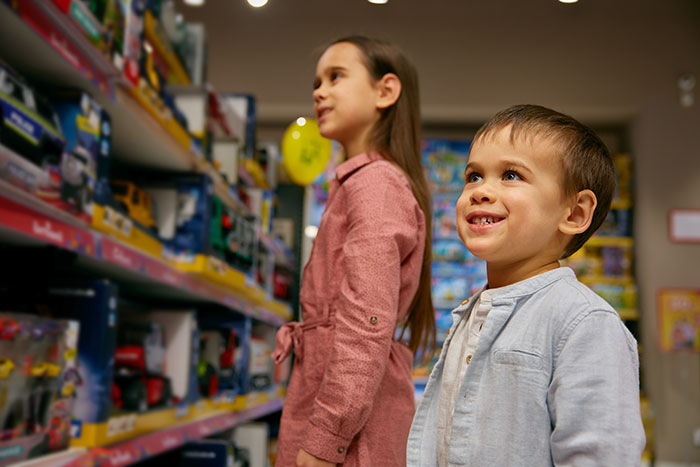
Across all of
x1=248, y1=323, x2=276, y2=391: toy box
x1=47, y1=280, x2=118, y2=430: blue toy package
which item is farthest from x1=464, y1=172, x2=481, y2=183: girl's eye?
x1=248, y1=323, x2=276, y2=391: toy box

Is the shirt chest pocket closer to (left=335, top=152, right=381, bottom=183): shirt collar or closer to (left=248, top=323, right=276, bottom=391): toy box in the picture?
(left=335, top=152, right=381, bottom=183): shirt collar

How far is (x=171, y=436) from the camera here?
2.02 metres

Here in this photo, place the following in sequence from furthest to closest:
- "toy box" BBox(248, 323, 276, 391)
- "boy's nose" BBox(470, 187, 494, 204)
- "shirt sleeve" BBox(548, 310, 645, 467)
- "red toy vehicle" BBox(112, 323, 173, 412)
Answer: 1. "toy box" BBox(248, 323, 276, 391)
2. "red toy vehicle" BBox(112, 323, 173, 412)
3. "boy's nose" BBox(470, 187, 494, 204)
4. "shirt sleeve" BBox(548, 310, 645, 467)

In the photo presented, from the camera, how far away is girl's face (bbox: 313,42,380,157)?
54.4 inches

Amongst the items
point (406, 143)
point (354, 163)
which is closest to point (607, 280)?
point (406, 143)

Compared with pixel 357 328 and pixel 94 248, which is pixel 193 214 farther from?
→ pixel 357 328

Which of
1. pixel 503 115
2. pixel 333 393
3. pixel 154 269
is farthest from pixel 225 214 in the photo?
→ pixel 503 115

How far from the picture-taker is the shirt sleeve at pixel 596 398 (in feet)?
2.36

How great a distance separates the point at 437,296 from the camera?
19.6 feet

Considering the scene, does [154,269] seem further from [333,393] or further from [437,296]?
[437,296]

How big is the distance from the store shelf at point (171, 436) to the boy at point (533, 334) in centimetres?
80

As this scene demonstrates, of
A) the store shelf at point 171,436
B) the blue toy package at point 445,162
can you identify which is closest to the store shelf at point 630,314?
the blue toy package at point 445,162

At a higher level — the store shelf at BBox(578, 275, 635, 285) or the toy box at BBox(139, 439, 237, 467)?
the store shelf at BBox(578, 275, 635, 285)

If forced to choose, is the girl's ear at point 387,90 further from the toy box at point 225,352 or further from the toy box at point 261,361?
the toy box at point 261,361
